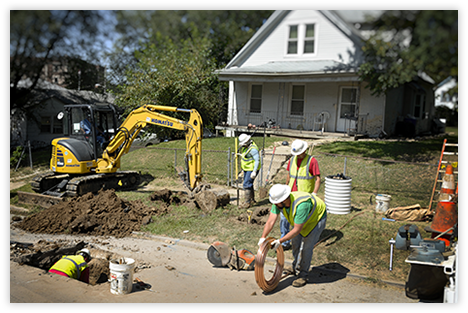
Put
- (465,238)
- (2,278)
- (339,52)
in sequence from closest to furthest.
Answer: (465,238) < (2,278) < (339,52)

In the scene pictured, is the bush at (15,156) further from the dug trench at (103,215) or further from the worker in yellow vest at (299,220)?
the worker in yellow vest at (299,220)

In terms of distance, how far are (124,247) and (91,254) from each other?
30.0 inches

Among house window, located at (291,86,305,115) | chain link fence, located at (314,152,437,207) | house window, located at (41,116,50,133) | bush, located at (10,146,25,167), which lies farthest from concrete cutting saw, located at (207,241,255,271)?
house window, located at (41,116,50,133)

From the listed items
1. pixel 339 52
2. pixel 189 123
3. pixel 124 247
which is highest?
pixel 339 52

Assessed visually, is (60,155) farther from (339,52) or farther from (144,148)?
(339,52)

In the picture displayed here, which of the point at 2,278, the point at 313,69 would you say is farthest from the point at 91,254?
the point at 313,69

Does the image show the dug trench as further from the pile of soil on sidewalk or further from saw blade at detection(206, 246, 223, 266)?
saw blade at detection(206, 246, 223, 266)

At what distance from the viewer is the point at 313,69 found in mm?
14742

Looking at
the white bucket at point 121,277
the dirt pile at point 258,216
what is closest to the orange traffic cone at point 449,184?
the dirt pile at point 258,216

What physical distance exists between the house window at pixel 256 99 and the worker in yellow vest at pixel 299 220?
8253mm

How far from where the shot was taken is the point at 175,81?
1254 cm

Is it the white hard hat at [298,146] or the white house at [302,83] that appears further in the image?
the white house at [302,83]

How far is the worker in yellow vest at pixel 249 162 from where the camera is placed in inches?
358

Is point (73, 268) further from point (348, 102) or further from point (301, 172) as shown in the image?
point (348, 102)
